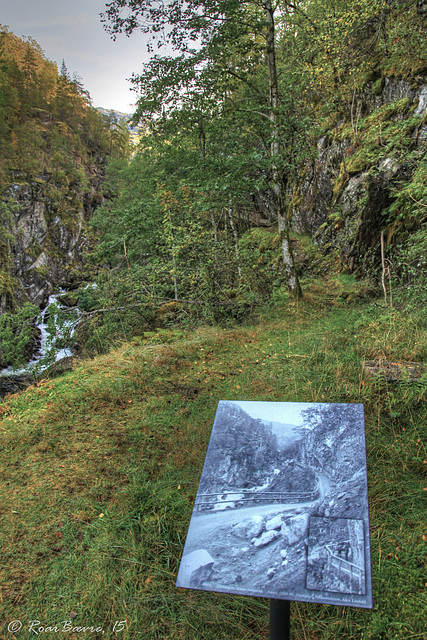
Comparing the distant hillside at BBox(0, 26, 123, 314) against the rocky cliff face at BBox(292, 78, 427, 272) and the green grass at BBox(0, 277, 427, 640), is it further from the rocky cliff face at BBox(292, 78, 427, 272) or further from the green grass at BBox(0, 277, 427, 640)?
the green grass at BBox(0, 277, 427, 640)

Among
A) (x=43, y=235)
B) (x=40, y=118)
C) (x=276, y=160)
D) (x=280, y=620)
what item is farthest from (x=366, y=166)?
(x=40, y=118)

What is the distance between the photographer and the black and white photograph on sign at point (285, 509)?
4.96ft

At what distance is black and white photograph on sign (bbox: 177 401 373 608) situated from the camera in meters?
1.51

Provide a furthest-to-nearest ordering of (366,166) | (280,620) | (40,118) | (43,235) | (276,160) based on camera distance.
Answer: (40,118)
(43,235)
(366,166)
(276,160)
(280,620)

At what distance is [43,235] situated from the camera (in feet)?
98.9

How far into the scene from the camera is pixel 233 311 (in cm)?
891

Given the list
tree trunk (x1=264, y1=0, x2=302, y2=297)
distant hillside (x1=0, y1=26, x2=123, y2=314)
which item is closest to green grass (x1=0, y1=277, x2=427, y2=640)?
tree trunk (x1=264, y1=0, x2=302, y2=297)

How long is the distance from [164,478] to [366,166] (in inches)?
364

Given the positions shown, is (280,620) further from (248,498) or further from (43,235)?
(43,235)

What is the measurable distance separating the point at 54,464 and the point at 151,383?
1.94 metres

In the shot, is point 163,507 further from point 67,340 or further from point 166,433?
point 67,340

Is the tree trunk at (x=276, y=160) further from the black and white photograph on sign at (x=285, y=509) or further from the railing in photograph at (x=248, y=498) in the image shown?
the railing in photograph at (x=248, y=498)

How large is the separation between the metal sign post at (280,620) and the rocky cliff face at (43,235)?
25.1 m

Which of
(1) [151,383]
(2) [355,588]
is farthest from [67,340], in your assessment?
(2) [355,588]
